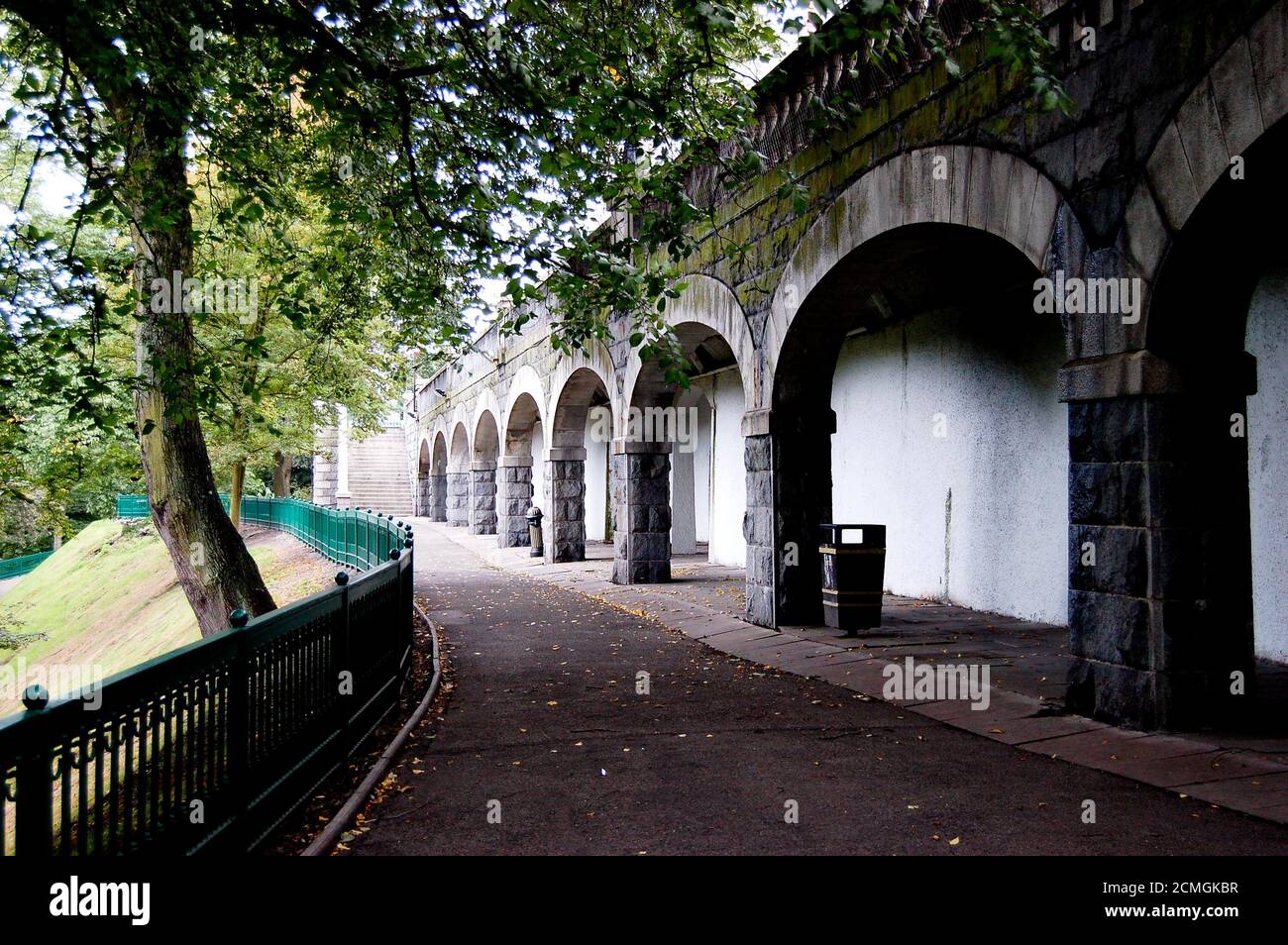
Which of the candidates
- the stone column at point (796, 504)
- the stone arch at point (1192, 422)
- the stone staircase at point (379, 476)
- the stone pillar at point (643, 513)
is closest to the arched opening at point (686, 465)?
the stone pillar at point (643, 513)

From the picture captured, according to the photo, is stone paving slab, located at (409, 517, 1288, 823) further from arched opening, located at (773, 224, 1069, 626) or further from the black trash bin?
arched opening, located at (773, 224, 1069, 626)

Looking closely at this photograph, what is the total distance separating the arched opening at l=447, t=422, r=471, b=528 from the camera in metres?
30.1

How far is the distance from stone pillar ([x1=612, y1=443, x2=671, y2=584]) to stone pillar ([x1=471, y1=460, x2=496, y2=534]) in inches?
508

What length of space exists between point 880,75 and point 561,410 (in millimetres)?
10079

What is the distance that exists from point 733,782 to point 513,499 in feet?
54.7

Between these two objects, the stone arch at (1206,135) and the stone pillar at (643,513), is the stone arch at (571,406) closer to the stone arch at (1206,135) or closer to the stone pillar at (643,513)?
the stone pillar at (643,513)

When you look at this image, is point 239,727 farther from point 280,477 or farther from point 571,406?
point 280,477

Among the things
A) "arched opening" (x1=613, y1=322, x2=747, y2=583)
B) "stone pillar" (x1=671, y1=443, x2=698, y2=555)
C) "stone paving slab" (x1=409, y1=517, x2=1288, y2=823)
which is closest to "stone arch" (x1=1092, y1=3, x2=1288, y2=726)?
"stone paving slab" (x1=409, y1=517, x2=1288, y2=823)

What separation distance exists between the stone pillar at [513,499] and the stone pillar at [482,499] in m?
4.85

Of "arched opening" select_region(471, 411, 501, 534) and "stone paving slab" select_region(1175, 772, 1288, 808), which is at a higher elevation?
"arched opening" select_region(471, 411, 501, 534)

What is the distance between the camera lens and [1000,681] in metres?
→ 6.68

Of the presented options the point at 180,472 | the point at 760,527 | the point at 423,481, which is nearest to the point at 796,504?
the point at 760,527

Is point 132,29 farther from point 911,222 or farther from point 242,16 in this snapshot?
point 911,222
